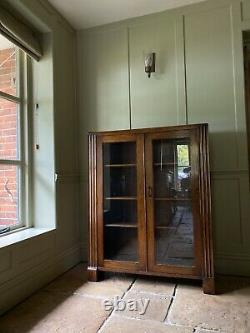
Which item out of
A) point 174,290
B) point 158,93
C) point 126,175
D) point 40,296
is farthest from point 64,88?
point 174,290

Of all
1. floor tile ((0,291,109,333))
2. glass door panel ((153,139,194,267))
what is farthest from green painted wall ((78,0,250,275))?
floor tile ((0,291,109,333))

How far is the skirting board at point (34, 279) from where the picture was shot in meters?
2.02

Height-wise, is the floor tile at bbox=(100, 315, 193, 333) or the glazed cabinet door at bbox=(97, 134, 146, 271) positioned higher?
the glazed cabinet door at bbox=(97, 134, 146, 271)

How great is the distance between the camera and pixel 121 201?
259cm

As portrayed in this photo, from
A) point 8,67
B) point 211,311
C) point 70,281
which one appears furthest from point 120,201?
point 8,67

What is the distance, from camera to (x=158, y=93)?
9.37 ft

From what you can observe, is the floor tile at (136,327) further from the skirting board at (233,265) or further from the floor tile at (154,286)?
the skirting board at (233,265)

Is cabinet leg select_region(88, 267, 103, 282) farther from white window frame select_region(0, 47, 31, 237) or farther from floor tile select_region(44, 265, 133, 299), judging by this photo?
white window frame select_region(0, 47, 31, 237)

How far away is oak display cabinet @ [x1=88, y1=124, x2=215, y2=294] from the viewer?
7.48 feet

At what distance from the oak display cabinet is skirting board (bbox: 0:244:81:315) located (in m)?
0.38

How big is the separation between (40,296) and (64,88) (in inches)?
81.1

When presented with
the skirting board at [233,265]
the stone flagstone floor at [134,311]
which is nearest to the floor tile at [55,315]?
the stone flagstone floor at [134,311]

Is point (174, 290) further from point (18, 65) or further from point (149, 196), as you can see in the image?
point (18, 65)

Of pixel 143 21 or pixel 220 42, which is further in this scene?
pixel 143 21
